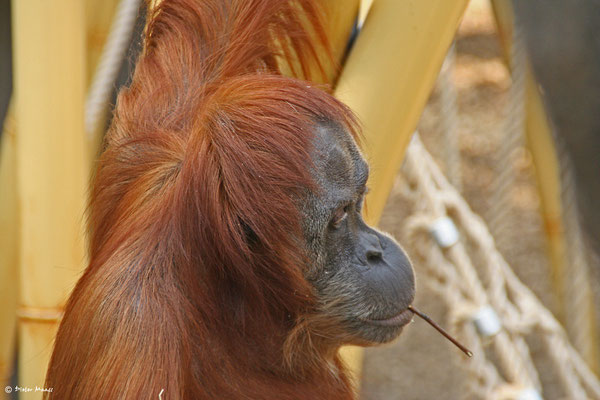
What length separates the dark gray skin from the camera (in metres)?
1.72

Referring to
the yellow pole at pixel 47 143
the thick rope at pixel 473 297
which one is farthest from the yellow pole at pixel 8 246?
the thick rope at pixel 473 297

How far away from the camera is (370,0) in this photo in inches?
84.3

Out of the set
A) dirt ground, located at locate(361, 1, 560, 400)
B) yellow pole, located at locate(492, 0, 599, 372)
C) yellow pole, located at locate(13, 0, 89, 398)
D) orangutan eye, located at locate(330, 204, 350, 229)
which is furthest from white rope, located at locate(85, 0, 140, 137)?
dirt ground, located at locate(361, 1, 560, 400)

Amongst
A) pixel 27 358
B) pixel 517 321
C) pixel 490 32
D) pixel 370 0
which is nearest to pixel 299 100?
pixel 370 0

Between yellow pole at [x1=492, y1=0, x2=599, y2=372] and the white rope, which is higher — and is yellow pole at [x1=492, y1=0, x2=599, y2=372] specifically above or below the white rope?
below

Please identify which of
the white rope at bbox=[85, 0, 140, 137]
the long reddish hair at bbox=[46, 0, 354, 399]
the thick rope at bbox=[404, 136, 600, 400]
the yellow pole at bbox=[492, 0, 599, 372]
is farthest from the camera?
the yellow pole at bbox=[492, 0, 599, 372]

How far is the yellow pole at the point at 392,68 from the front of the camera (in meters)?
1.95

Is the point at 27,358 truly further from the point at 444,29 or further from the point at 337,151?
the point at 444,29

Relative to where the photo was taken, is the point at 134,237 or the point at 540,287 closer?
the point at 134,237

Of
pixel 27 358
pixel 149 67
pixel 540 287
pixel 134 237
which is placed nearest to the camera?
pixel 134 237

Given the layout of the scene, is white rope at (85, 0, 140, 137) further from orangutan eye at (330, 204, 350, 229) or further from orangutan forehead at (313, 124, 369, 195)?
orangutan eye at (330, 204, 350, 229)

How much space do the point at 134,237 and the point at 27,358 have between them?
1.78ft

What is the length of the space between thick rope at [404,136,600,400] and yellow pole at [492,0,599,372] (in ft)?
3.29

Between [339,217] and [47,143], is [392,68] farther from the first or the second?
[47,143]
